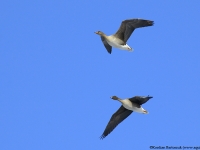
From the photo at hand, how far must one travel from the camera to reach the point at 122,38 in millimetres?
25609

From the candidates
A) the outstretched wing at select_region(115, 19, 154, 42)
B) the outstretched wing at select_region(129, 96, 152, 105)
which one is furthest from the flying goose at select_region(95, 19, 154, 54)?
the outstretched wing at select_region(129, 96, 152, 105)

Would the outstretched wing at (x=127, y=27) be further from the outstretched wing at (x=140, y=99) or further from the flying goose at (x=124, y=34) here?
the outstretched wing at (x=140, y=99)

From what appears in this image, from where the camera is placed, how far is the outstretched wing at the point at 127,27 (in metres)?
24.9

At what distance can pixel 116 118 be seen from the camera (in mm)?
24734

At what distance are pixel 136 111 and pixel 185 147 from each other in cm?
508

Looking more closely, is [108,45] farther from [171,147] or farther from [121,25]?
[171,147]

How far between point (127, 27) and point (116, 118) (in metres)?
5.29

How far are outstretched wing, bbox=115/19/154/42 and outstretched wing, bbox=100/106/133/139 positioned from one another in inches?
163

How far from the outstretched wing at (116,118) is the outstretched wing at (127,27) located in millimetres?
4146

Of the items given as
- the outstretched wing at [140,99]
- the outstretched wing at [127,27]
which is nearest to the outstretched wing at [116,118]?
the outstretched wing at [140,99]

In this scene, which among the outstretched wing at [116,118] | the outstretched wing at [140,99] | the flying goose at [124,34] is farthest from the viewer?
the flying goose at [124,34]

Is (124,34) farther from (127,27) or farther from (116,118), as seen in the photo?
(116,118)

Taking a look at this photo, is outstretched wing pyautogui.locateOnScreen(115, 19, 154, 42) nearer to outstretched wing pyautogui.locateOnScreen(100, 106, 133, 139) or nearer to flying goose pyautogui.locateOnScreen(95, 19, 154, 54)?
flying goose pyautogui.locateOnScreen(95, 19, 154, 54)

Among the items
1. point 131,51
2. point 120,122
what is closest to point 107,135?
point 120,122
